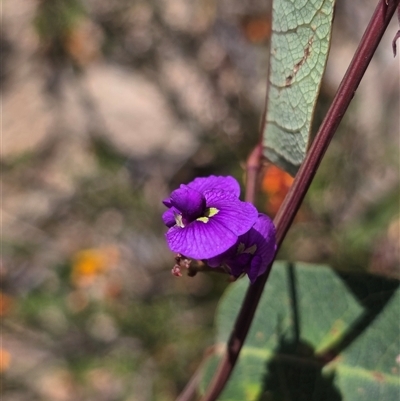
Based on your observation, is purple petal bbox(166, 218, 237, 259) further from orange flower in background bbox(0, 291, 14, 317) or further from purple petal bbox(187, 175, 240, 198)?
orange flower in background bbox(0, 291, 14, 317)

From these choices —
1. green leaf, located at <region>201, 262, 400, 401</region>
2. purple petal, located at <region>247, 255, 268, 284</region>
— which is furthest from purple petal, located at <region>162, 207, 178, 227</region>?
green leaf, located at <region>201, 262, 400, 401</region>

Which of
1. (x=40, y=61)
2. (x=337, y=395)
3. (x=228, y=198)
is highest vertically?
(x=228, y=198)

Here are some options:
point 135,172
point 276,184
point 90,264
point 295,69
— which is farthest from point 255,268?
point 135,172

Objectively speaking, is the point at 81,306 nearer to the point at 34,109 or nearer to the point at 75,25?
the point at 75,25

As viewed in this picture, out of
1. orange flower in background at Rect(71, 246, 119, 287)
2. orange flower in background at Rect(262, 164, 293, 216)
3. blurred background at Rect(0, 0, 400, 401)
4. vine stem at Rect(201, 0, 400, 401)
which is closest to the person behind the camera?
vine stem at Rect(201, 0, 400, 401)

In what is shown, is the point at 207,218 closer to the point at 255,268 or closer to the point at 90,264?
the point at 255,268

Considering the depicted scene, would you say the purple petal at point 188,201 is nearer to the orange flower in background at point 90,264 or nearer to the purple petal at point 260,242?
the purple petal at point 260,242

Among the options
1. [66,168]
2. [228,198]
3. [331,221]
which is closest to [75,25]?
[66,168]
